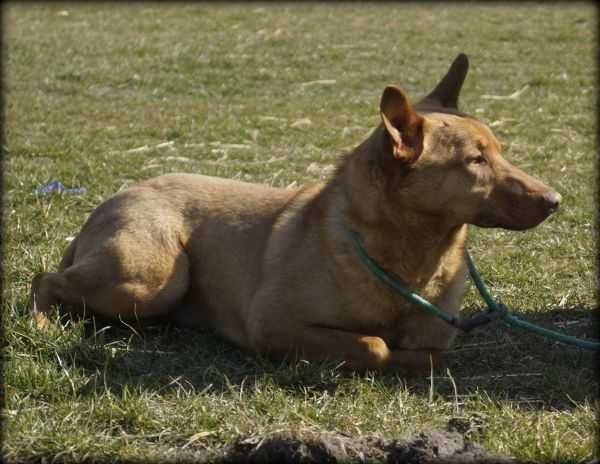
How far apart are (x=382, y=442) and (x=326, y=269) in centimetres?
131

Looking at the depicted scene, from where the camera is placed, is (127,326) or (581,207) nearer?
(127,326)

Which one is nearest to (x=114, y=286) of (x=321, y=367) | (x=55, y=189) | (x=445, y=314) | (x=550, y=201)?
(x=321, y=367)

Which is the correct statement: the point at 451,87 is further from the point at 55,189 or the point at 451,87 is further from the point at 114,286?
the point at 55,189

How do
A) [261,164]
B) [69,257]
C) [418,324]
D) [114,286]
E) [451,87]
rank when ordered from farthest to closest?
[261,164], [69,257], [451,87], [114,286], [418,324]

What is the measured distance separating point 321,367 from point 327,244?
66cm

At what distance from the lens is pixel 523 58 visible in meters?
14.8

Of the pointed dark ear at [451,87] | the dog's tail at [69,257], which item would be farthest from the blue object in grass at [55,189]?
the pointed dark ear at [451,87]

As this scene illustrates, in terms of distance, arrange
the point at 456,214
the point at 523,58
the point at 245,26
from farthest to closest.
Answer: the point at 245,26 < the point at 523,58 < the point at 456,214

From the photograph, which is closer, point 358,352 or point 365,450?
point 365,450

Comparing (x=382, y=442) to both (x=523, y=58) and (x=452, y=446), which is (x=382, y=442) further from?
(x=523, y=58)

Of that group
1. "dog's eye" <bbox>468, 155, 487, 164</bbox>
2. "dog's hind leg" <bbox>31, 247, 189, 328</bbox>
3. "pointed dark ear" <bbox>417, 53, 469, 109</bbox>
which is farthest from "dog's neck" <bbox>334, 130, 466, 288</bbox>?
"dog's hind leg" <bbox>31, 247, 189, 328</bbox>

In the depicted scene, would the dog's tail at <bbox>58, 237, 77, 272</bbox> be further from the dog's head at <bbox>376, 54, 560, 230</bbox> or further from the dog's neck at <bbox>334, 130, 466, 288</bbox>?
the dog's head at <bbox>376, 54, 560, 230</bbox>

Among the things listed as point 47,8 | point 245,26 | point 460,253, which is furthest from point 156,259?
point 47,8

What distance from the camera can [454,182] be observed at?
452cm
